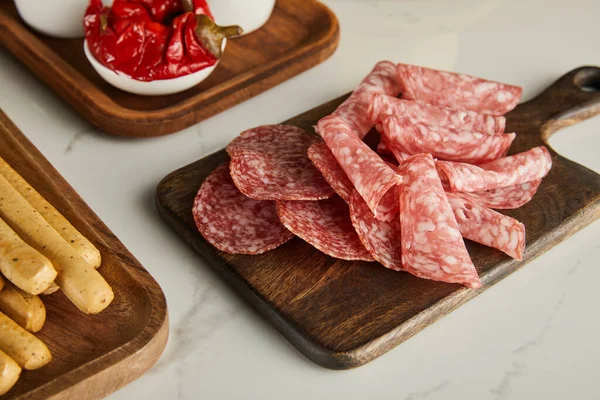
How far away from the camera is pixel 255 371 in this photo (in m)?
1.47

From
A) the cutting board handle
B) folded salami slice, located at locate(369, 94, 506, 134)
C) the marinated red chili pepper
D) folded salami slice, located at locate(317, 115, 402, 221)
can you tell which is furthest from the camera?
the cutting board handle

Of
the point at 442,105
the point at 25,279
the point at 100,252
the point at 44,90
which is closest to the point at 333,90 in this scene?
the point at 442,105

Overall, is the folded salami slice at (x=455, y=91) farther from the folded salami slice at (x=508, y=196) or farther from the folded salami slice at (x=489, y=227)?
the folded salami slice at (x=489, y=227)

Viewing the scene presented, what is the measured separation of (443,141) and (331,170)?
0.31 meters

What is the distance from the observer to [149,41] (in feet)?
6.48

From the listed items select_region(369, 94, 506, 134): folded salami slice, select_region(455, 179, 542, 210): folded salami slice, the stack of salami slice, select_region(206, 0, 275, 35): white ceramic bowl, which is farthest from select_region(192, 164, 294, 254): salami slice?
select_region(206, 0, 275, 35): white ceramic bowl

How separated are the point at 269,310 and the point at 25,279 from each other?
1.57 ft

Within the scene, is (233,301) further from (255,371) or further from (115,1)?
(115,1)

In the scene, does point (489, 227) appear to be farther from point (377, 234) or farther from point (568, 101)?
point (568, 101)

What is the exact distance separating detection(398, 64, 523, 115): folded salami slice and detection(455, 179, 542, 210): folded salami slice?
300mm

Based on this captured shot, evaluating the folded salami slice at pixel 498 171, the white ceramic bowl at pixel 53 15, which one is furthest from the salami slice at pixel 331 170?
the white ceramic bowl at pixel 53 15

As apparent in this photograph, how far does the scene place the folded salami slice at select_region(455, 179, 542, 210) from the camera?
177 centimetres

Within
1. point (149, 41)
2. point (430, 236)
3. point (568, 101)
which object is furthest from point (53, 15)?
point (568, 101)

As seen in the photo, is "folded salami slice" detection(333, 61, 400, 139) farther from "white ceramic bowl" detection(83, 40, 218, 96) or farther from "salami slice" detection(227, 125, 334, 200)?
"white ceramic bowl" detection(83, 40, 218, 96)
